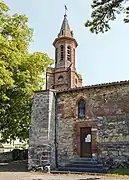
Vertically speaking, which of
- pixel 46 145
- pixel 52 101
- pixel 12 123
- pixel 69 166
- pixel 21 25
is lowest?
pixel 69 166

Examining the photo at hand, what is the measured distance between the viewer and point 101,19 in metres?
10.4

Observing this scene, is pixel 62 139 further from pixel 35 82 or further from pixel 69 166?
pixel 35 82

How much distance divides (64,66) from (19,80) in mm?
17564

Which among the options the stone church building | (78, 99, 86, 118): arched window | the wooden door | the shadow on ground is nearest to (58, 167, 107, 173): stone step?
the stone church building

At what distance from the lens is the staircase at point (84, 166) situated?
16.7m

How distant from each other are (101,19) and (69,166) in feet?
36.2

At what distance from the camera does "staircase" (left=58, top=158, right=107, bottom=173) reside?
16.7 m

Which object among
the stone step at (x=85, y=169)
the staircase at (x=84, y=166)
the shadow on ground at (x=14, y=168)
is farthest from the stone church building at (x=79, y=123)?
the shadow on ground at (x=14, y=168)

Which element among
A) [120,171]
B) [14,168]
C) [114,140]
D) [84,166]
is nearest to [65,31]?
[14,168]

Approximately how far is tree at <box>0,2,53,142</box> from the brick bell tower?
548 inches

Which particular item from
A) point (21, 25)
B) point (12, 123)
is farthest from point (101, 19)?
point (12, 123)

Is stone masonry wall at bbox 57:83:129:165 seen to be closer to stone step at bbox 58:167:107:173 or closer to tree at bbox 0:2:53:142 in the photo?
stone step at bbox 58:167:107:173

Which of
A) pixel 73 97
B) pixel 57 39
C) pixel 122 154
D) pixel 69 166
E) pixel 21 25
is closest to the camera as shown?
pixel 122 154

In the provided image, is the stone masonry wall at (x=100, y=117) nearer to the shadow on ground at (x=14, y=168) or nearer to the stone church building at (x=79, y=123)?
the stone church building at (x=79, y=123)
